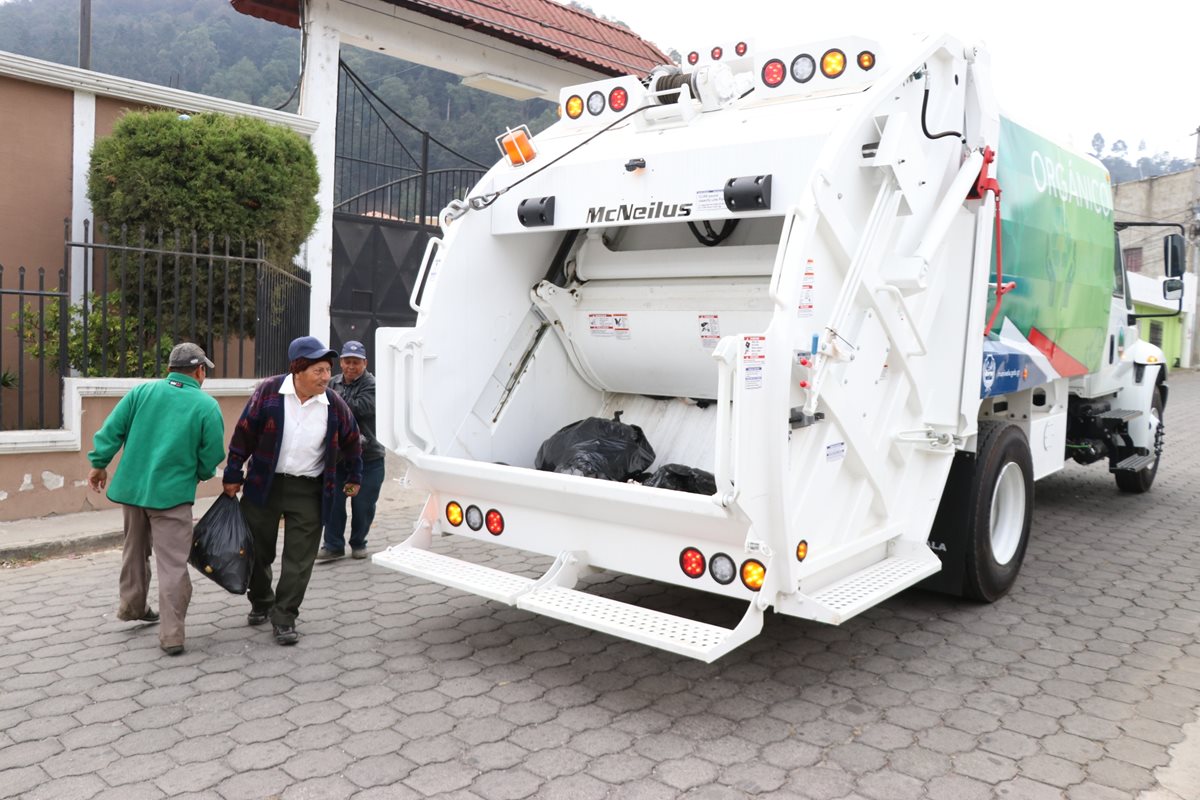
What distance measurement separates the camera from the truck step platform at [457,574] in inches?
151

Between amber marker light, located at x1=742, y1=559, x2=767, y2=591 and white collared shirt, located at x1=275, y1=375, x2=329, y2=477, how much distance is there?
1962 mm

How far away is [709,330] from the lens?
14.6 ft

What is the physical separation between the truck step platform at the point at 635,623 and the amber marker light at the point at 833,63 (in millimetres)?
2287

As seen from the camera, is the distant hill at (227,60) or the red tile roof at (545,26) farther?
the distant hill at (227,60)

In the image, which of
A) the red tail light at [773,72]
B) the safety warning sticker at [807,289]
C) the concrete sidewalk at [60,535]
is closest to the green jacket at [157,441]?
the concrete sidewalk at [60,535]

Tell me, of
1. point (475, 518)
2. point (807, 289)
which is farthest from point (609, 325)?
point (807, 289)

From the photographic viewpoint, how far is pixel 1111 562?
19.0ft

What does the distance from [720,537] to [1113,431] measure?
192 inches

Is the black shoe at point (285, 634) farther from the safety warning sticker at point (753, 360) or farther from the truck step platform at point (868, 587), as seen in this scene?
the safety warning sticker at point (753, 360)

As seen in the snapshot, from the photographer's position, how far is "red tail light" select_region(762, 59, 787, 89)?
4.11m

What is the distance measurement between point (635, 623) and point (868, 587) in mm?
951

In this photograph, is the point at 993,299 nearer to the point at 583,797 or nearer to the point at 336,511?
the point at 583,797

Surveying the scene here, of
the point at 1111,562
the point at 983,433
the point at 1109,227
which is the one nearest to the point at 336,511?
the point at 983,433

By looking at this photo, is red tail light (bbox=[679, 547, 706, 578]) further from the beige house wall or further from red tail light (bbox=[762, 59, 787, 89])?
the beige house wall
